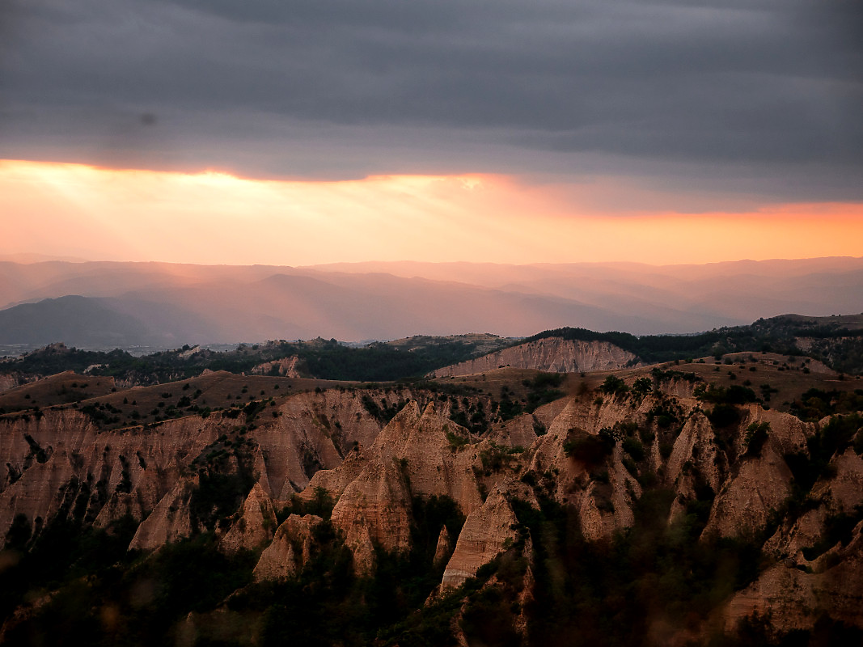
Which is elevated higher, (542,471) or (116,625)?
(542,471)

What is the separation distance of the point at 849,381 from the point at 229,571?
63.1 m

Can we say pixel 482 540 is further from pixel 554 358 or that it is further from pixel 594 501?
pixel 554 358

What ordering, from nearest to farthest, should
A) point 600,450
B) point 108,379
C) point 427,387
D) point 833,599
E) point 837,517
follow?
1. point 833,599
2. point 837,517
3. point 600,450
4. point 427,387
5. point 108,379

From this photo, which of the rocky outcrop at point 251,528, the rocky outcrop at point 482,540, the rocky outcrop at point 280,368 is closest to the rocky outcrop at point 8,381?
the rocky outcrop at point 280,368

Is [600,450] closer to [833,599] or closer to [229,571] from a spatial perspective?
[833,599]

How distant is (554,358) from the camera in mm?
188500

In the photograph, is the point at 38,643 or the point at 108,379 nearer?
the point at 38,643

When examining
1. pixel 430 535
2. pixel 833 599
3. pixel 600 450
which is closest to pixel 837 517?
pixel 833 599

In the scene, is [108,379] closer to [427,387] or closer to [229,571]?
[427,387]

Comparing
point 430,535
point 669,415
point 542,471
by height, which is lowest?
point 430,535

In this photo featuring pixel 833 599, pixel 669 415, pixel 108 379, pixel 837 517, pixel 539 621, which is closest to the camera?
pixel 833 599

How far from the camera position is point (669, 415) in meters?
51.9

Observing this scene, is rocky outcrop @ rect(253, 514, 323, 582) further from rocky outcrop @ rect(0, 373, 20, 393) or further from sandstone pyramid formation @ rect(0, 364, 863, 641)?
rocky outcrop @ rect(0, 373, 20, 393)

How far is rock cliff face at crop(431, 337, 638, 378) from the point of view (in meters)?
183
